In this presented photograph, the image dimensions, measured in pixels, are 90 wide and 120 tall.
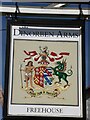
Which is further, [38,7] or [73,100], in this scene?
[38,7]

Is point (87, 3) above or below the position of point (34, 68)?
above

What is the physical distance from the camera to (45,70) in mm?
2355

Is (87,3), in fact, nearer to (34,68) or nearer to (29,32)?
(29,32)

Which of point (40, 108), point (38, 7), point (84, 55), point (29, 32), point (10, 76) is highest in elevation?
point (38, 7)

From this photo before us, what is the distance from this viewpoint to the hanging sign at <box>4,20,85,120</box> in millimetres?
2268

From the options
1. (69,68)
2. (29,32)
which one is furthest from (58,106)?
(29,32)

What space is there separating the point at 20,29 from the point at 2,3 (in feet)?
1.17

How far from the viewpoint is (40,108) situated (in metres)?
2.27

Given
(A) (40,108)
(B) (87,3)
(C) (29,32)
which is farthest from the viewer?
(B) (87,3)

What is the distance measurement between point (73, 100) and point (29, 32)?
2.05 ft

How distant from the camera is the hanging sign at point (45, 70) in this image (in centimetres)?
227

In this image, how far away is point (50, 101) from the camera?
7.52 feet

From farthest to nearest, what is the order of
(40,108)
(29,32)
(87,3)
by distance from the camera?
(87,3) → (29,32) → (40,108)

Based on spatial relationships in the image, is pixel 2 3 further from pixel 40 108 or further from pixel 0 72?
pixel 40 108
